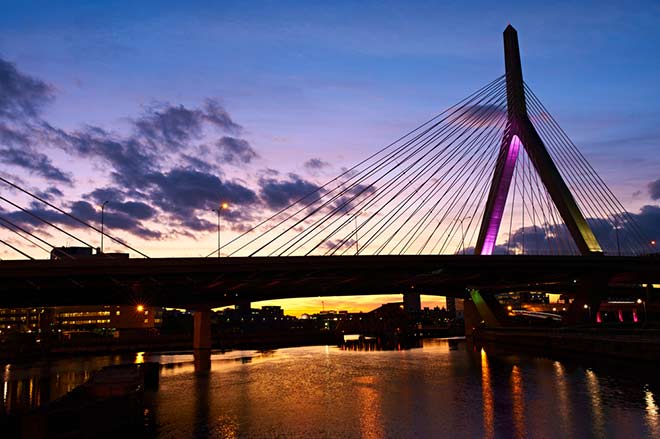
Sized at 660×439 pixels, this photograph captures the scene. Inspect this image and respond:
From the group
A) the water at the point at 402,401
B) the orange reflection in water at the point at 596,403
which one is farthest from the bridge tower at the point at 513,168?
the orange reflection in water at the point at 596,403

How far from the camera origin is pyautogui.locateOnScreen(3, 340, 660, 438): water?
87.6ft

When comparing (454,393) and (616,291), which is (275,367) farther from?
(616,291)

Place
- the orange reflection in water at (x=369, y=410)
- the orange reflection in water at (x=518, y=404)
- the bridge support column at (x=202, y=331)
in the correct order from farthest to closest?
the bridge support column at (x=202, y=331), the orange reflection in water at (x=369, y=410), the orange reflection in water at (x=518, y=404)

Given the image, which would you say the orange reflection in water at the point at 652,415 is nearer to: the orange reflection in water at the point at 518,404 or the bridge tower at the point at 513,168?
the orange reflection in water at the point at 518,404

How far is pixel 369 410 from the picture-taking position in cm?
3212

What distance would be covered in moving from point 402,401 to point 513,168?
3831 centimetres

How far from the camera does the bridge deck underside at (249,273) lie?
48594 mm

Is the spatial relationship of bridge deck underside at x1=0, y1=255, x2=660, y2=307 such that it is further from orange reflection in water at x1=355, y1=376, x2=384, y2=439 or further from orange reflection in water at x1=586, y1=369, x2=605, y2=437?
orange reflection in water at x1=586, y1=369, x2=605, y2=437

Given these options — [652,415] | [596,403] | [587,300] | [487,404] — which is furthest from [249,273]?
[587,300]

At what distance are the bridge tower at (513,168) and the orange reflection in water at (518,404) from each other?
65.0ft

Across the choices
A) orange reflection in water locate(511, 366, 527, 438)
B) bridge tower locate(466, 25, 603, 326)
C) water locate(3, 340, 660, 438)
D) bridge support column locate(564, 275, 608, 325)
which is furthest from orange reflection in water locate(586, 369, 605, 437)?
bridge support column locate(564, 275, 608, 325)

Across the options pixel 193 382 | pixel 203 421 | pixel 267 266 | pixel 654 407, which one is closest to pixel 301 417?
pixel 203 421

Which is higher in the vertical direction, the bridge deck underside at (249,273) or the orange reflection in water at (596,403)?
the bridge deck underside at (249,273)

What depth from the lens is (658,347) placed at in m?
47.6
